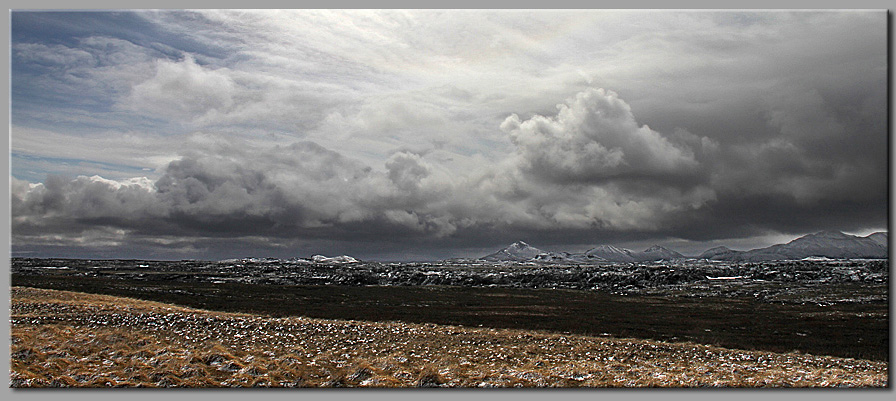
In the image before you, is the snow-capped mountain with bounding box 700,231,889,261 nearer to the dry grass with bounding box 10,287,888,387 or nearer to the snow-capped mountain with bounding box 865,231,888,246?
the snow-capped mountain with bounding box 865,231,888,246

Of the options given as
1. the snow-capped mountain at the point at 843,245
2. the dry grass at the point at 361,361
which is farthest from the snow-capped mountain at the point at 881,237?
the dry grass at the point at 361,361

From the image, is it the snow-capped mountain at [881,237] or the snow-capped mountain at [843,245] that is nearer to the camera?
the snow-capped mountain at [881,237]

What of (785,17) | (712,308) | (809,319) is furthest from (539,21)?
(712,308)

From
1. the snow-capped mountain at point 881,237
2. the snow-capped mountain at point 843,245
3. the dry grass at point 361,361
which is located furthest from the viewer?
the snow-capped mountain at point 843,245

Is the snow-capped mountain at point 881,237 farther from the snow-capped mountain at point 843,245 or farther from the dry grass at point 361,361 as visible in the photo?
the dry grass at point 361,361

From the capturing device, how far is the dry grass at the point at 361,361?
11.8 meters

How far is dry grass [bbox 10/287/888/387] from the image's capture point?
464 inches

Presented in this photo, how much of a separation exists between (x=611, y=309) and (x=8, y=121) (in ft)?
102

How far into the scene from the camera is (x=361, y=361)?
12758 millimetres

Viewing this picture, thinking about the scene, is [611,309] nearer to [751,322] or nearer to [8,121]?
[751,322]

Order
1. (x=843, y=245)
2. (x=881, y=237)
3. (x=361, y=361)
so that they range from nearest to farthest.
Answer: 1. (x=361, y=361)
2. (x=881, y=237)
3. (x=843, y=245)

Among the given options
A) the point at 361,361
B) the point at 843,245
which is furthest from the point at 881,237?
the point at 843,245

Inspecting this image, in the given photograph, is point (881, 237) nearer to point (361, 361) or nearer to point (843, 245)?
point (361, 361)

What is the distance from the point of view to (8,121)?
13.6 metres
